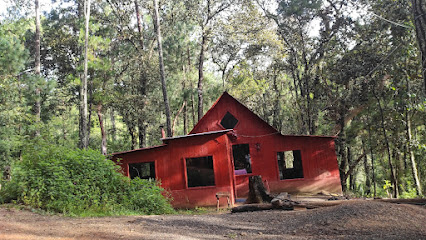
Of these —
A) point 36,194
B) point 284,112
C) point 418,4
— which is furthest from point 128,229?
point 284,112

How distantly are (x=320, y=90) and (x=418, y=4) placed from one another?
1544 centimetres

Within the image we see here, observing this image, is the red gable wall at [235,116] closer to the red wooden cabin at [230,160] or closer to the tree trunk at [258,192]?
the red wooden cabin at [230,160]

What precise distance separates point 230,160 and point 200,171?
1440 millimetres

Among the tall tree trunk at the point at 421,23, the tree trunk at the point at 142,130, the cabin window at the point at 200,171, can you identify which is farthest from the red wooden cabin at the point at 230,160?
the tall tree trunk at the point at 421,23

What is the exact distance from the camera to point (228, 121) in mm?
17625

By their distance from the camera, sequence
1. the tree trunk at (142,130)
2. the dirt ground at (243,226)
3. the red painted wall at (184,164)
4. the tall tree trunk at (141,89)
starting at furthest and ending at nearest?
the tree trunk at (142,130), the tall tree trunk at (141,89), the red painted wall at (184,164), the dirt ground at (243,226)

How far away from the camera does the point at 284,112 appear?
107 feet

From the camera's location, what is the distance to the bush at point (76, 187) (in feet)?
25.5

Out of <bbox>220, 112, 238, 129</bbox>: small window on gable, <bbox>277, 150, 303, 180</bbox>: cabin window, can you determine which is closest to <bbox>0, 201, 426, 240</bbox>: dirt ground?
<bbox>277, 150, 303, 180</bbox>: cabin window

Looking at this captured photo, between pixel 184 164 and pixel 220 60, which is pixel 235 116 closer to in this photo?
pixel 184 164

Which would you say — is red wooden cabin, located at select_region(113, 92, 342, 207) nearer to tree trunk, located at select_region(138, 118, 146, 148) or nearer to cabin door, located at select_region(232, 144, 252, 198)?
cabin door, located at select_region(232, 144, 252, 198)

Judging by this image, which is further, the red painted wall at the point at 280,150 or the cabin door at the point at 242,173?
the cabin door at the point at 242,173

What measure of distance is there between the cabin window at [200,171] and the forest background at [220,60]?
432 cm

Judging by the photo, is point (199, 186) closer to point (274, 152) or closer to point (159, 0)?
point (274, 152)
